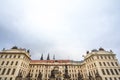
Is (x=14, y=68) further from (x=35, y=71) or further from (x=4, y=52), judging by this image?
(x=35, y=71)

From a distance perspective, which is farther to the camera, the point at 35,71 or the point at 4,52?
the point at 35,71

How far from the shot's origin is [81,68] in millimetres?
58406

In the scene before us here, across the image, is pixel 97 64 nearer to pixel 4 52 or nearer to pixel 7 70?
pixel 7 70

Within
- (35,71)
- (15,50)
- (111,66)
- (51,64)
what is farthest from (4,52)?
(111,66)

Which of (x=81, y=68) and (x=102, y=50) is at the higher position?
(x=102, y=50)

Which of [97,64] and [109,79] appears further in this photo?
[97,64]

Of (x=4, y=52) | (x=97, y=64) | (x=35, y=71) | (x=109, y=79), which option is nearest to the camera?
(x=109, y=79)

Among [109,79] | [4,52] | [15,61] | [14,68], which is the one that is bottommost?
[109,79]

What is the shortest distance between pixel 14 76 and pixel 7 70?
4565mm

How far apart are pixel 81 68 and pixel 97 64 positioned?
15.3 meters

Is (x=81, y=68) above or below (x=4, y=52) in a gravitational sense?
below

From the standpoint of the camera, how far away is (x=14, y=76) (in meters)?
41.4

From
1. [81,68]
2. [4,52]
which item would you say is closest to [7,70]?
[4,52]

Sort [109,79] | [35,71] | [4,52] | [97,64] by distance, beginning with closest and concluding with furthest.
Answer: [109,79] < [97,64] < [4,52] < [35,71]
